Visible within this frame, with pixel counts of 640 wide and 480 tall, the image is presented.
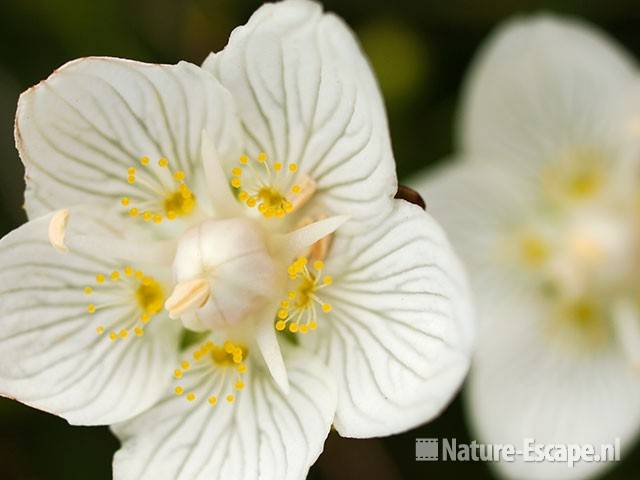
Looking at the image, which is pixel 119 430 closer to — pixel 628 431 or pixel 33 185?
pixel 33 185

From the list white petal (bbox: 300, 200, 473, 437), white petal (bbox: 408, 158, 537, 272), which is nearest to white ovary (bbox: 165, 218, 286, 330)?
white petal (bbox: 300, 200, 473, 437)

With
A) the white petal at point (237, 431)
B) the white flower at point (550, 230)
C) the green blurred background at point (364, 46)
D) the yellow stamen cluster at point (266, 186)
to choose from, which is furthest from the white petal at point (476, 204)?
the white petal at point (237, 431)

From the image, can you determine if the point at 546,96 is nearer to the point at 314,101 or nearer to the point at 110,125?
the point at 314,101

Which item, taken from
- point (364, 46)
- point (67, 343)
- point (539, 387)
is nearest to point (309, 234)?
point (67, 343)

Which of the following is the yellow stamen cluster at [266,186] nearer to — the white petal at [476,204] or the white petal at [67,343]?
the white petal at [67,343]

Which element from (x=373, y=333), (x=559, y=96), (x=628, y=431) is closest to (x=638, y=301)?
(x=628, y=431)

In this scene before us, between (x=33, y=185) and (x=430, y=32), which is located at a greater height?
(x=33, y=185)
